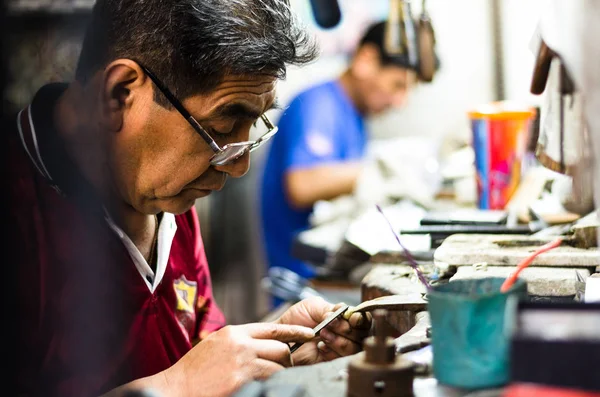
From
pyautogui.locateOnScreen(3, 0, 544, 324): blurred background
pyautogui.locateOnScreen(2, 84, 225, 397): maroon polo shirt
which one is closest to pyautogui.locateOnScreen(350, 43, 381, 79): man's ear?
pyautogui.locateOnScreen(3, 0, 544, 324): blurred background

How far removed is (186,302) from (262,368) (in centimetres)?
71

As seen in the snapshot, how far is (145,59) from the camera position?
1.84 metres

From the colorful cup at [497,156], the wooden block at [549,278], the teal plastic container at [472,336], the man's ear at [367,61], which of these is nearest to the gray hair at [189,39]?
the wooden block at [549,278]

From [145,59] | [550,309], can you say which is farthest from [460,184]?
[550,309]

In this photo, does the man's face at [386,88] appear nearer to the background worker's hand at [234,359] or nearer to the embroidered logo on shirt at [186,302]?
the embroidered logo on shirt at [186,302]

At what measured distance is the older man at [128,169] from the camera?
179 centimetres

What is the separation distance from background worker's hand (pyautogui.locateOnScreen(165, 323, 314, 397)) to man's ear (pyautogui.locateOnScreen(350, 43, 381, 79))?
308 centimetres

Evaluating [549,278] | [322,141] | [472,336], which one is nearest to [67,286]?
[472,336]

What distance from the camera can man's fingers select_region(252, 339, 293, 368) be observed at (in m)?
1.63

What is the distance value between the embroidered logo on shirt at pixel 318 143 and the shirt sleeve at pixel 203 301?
1894 mm

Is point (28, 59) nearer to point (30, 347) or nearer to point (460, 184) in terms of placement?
point (30, 347)

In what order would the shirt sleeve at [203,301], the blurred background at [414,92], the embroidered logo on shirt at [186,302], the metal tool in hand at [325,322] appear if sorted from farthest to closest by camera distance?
the blurred background at [414,92], the shirt sleeve at [203,301], the embroidered logo on shirt at [186,302], the metal tool in hand at [325,322]

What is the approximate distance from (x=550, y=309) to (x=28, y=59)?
0.77 m

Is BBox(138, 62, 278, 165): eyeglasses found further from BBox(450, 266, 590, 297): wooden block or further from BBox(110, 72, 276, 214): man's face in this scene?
BBox(450, 266, 590, 297): wooden block
